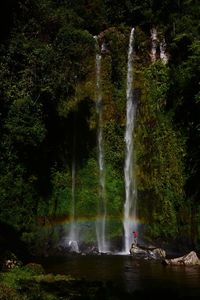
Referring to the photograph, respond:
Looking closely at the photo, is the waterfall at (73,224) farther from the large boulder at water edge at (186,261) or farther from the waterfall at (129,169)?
the large boulder at water edge at (186,261)

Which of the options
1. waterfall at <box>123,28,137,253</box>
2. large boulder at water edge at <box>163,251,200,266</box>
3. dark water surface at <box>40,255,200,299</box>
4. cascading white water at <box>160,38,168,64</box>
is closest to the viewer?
dark water surface at <box>40,255,200,299</box>

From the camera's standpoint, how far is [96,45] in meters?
37.5

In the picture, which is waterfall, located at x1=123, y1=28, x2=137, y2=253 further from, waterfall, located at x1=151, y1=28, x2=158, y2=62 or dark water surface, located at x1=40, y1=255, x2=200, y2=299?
dark water surface, located at x1=40, y1=255, x2=200, y2=299

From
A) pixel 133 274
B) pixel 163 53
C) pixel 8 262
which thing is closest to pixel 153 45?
pixel 163 53

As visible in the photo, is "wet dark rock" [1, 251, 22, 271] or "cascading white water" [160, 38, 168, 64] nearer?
"wet dark rock" [1, 251, 22, 271]

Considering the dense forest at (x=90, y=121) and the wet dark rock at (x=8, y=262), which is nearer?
the wet dark rock at (x=8, y=262)

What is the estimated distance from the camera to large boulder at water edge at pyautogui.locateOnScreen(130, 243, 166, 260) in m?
27.3

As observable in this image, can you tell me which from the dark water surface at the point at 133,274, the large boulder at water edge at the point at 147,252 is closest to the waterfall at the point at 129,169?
the large boulder at water edge at the point at 147,252

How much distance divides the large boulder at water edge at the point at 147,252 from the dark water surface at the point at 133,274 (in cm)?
66

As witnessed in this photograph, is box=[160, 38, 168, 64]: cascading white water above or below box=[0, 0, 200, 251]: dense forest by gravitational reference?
above

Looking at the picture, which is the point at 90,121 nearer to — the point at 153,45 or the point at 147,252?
the point at 153,45

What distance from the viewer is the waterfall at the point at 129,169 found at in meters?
33.7

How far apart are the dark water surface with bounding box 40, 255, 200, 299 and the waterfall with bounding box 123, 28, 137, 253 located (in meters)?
5.82

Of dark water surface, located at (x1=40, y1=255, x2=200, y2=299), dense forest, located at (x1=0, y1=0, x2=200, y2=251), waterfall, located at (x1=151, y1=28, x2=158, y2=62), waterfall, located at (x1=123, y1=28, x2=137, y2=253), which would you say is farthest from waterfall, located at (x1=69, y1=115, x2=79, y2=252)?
waterfall, located at (x1=151, y1=28, x2=158, y2=62)
